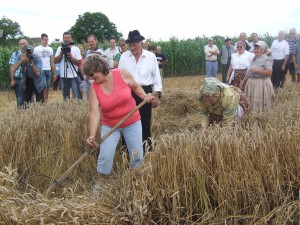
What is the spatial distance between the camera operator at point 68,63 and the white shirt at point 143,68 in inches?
102

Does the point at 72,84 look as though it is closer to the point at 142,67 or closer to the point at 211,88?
the point at 142,67

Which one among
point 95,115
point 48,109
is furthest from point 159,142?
point 48,109

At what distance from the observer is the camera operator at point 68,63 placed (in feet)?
22.6

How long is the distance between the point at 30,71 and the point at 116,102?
3623mm

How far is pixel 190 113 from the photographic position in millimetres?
7852

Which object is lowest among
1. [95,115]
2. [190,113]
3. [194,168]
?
[190,113]

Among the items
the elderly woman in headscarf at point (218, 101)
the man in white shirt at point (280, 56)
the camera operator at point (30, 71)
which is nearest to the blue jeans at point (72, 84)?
the camera operator at point (30, 71)

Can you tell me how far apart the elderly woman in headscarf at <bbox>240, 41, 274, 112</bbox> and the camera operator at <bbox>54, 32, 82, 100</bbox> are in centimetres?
315

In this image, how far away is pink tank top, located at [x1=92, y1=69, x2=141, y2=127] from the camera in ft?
11.1

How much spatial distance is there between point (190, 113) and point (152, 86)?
A: 10.8 feet

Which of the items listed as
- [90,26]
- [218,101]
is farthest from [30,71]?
[90,26]

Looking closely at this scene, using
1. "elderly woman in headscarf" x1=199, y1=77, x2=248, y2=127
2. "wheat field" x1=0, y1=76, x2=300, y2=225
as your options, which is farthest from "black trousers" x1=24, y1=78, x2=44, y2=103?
"wheat field" x1=0, y1=76, x2=300, y2=225

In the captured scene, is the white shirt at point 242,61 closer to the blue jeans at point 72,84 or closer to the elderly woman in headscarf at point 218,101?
the blue jeans at point 72,84

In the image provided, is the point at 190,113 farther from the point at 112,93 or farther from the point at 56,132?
the point at 112,93
